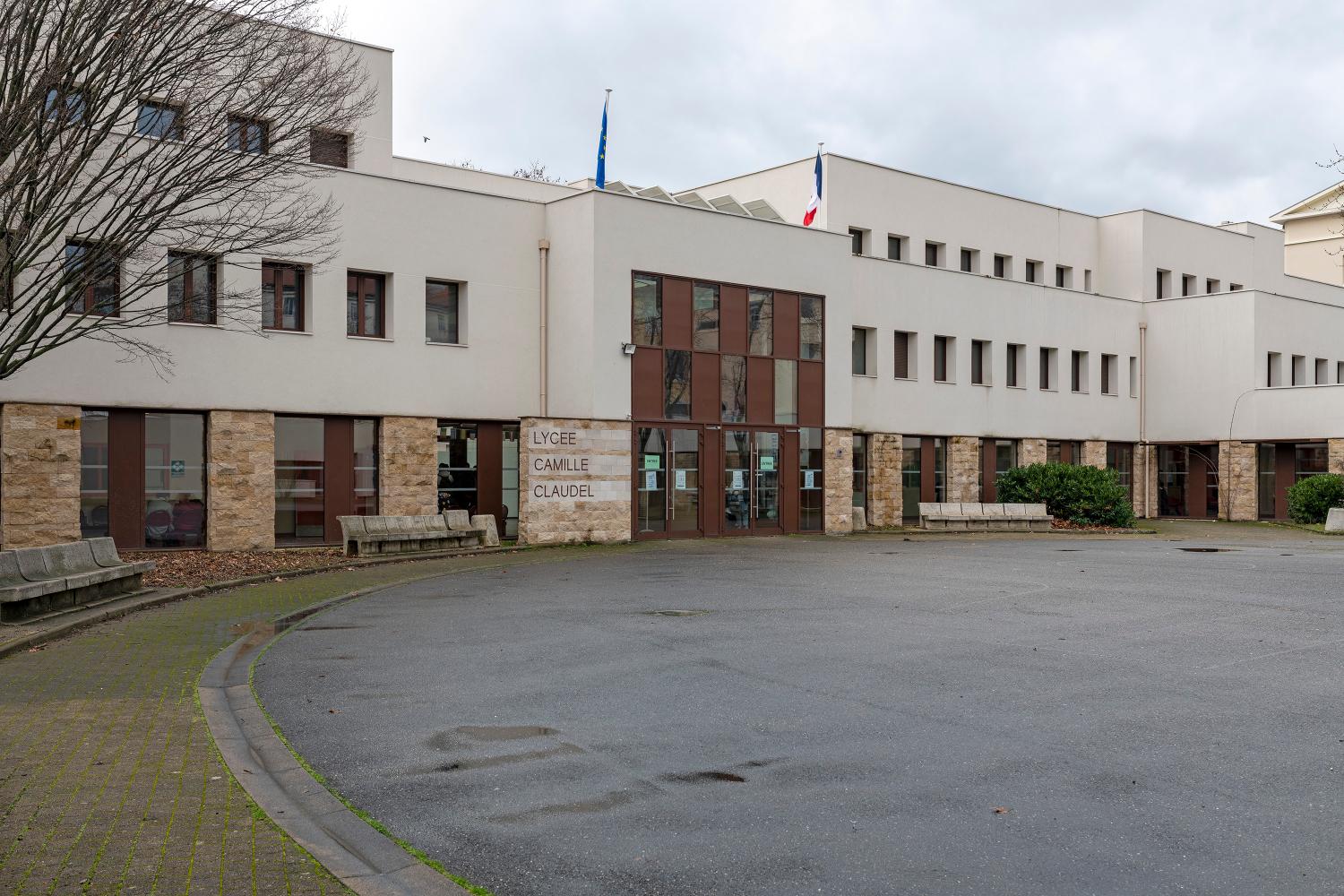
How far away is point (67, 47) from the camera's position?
14.5 metres

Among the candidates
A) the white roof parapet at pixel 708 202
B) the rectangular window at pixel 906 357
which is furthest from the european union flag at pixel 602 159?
the rectangular window at pixel 906 357

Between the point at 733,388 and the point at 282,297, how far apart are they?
10455 mm

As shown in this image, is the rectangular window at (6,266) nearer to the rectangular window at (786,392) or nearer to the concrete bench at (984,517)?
the rectangular window at (786,392)

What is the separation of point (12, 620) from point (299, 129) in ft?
28.9

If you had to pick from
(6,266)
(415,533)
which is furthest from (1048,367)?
(6,266)

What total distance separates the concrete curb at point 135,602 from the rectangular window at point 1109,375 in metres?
27.2

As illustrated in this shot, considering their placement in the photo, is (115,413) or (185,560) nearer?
(185,560)

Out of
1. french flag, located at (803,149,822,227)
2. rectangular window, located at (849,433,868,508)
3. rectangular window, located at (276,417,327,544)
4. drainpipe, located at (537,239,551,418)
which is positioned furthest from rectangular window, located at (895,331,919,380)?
rectangular window, located at (276,417,327,544)

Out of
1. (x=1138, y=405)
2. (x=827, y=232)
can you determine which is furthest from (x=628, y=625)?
(x=1138, y=405)

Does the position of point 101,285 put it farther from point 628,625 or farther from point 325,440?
point 628,625

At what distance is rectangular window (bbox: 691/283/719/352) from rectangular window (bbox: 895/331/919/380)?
28.1 ft

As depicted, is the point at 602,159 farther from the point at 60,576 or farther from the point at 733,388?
the point at 60,576

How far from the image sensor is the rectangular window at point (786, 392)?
29.9 metres

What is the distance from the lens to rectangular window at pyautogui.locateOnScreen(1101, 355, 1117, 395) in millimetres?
41938
